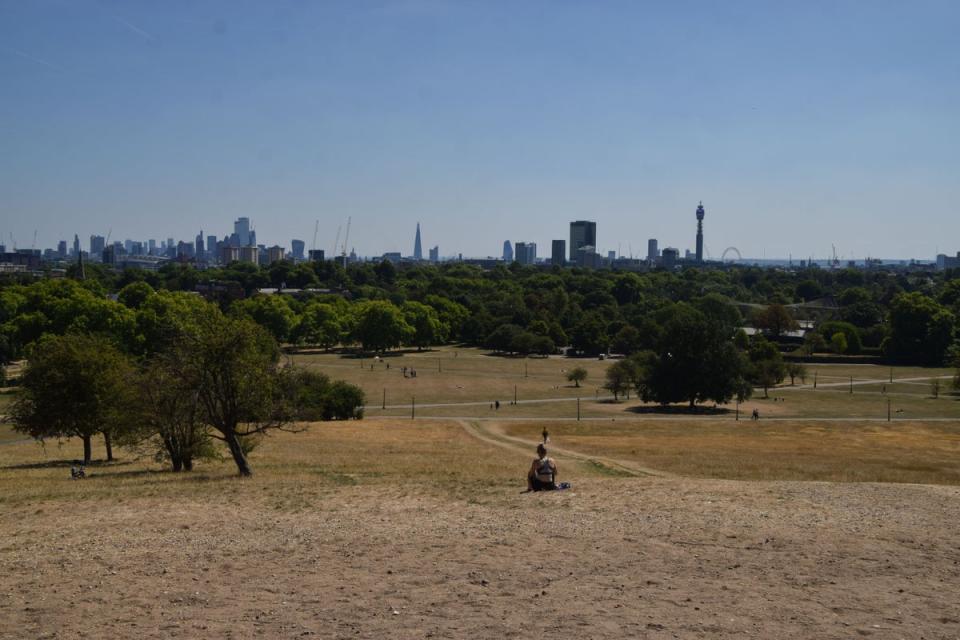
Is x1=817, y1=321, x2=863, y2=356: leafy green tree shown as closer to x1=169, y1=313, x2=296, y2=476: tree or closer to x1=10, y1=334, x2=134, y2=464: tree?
x1=10, y1=334, x2=134, y2=464: tree

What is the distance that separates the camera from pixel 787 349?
122 meters

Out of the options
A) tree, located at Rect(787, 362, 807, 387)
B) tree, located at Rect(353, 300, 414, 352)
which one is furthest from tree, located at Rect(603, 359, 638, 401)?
tree, located at Rect(353, 300, 414, 352)

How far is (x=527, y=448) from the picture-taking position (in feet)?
151

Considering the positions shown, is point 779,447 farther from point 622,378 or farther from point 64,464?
point 64,464

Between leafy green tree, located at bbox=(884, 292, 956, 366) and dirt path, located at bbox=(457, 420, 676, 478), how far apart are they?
244ft

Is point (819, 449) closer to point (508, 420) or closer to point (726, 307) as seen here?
point (508, 420)

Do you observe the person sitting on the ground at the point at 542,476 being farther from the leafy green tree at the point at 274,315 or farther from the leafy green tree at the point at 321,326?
the leafy green tree at the point at 321,326

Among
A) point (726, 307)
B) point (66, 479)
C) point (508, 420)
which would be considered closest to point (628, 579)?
point (66, 479)

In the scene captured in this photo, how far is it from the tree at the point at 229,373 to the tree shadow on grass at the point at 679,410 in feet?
147

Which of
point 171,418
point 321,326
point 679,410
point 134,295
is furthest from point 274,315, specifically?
point 171,418

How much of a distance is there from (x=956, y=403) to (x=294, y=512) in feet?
230

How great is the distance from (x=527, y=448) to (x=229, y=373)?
73.6 ft

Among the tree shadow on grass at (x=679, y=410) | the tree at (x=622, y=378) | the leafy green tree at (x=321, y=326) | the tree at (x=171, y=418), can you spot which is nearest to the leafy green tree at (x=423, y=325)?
the leafy green tree at (x=321, y=326)

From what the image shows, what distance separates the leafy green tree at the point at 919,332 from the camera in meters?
108
